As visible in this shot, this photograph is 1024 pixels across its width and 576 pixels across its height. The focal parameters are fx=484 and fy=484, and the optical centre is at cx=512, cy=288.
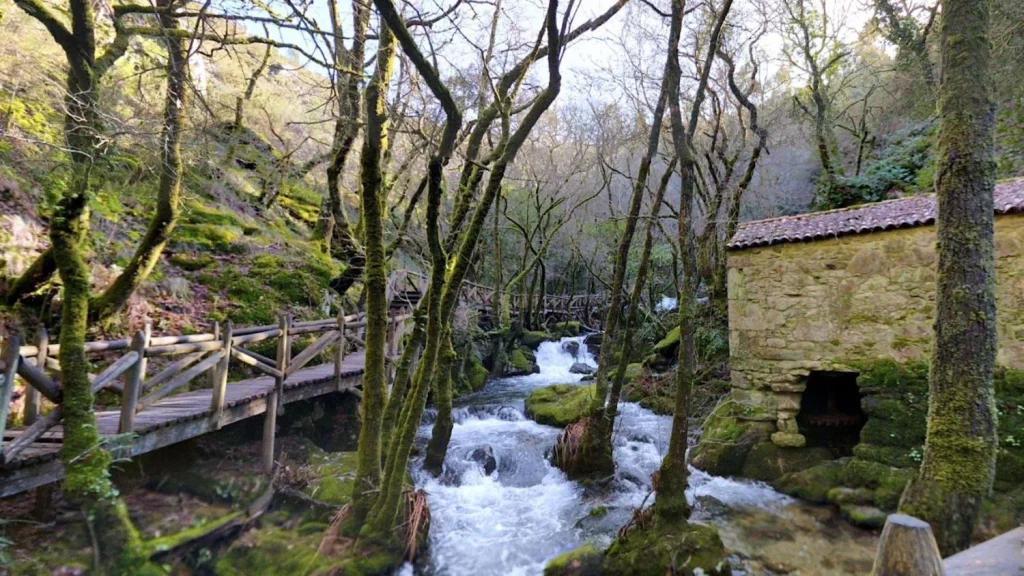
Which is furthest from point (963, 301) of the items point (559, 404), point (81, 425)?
point (559, 404)

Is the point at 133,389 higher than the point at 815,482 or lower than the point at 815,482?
higher

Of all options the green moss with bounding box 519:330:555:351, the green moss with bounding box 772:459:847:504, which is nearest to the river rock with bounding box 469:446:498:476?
the green moss with bounding box 772:459:847:504

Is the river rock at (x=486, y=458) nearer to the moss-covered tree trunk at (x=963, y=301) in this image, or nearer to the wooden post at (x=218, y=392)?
the wooden post at (x=218, y=392)

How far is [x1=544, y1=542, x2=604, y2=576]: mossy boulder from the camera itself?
4.67 metres

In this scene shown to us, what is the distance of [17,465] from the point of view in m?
3.30

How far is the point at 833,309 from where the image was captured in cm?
676

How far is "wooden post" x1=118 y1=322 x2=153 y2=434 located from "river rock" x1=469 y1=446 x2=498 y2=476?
4.71 meters

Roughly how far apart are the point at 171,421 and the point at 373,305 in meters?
2.06

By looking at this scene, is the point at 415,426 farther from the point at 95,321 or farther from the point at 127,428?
the point at 95,321

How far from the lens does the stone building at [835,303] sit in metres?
5.96

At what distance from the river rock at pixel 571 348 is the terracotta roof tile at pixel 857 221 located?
10181 mm

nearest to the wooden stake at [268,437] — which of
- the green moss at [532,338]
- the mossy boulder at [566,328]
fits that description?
the green moss at [532,338]

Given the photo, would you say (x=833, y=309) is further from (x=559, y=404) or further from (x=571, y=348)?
(x=571, y=348)

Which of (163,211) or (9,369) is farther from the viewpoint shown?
(163,211)
